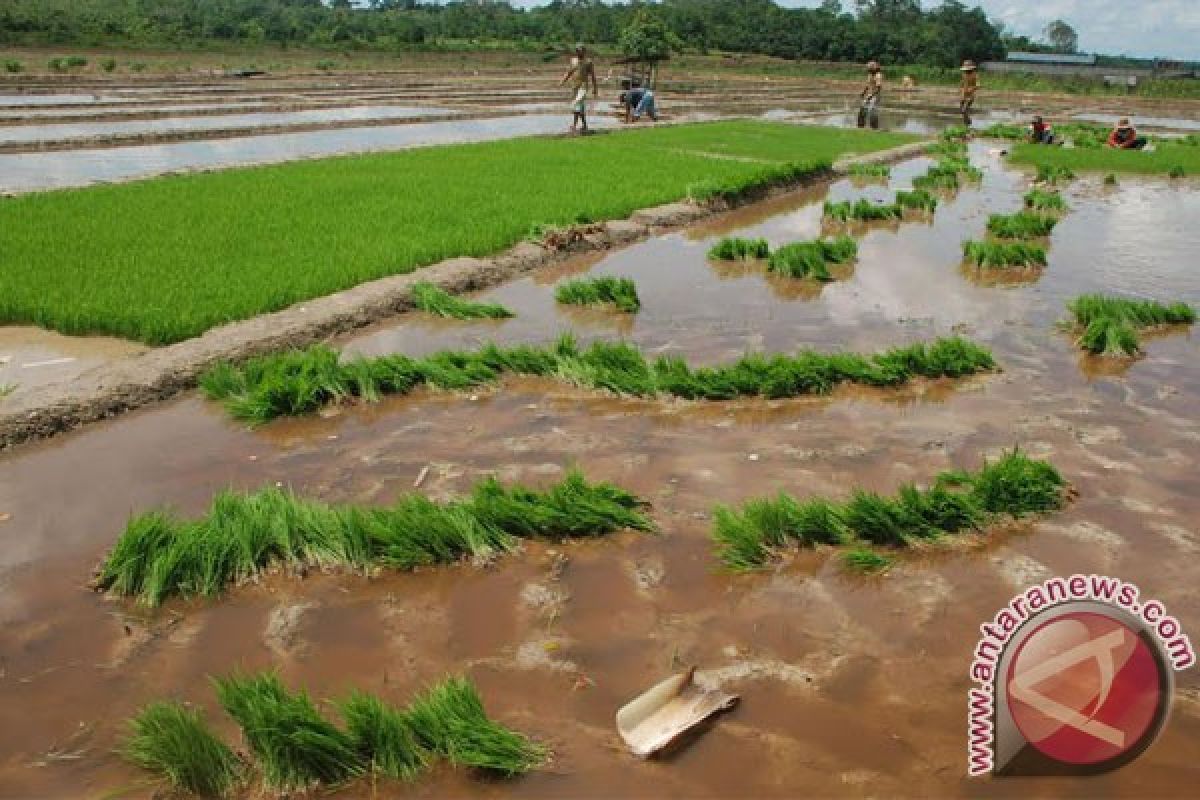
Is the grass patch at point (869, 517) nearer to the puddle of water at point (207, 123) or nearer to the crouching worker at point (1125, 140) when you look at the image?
the puddle of water at point (207, 123)

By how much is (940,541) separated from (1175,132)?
27743 mm

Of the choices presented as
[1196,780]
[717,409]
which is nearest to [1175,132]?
[717,409]

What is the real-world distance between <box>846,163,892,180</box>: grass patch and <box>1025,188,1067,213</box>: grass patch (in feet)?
9.05

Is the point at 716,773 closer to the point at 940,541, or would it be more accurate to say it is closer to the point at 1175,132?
the point at 940,541

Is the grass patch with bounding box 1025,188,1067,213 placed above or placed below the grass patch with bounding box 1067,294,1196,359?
above

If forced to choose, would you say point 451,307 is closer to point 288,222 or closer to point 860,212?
point 288,222

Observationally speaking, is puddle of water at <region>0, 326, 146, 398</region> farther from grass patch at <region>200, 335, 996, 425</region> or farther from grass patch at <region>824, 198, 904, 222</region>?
grass patch at <region>824, 198, 904, 222</region>

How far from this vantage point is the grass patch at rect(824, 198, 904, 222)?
1082cm

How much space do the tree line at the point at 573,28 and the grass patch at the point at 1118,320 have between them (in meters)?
40.1

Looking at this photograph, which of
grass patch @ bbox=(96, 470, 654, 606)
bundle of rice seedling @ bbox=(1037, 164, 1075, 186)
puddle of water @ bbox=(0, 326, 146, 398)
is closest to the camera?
grass patch @ bbox=(96, 470, 654, 606)

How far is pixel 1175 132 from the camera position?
25547mm

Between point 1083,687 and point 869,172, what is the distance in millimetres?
13697

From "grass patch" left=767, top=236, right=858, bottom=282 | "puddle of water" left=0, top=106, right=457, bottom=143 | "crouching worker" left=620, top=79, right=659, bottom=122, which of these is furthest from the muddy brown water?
"crouching worker" left=620, top=79, right=659, bottom=122

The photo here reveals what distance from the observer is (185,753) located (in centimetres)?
230
